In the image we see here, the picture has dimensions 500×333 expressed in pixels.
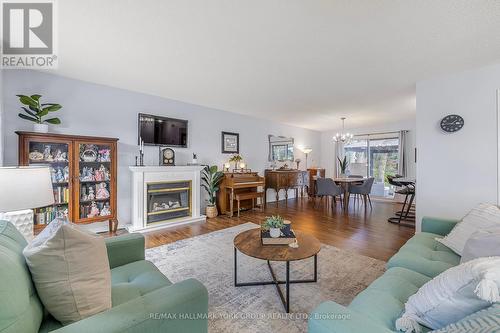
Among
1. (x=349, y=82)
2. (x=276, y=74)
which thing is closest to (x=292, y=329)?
(x=276, y=74)

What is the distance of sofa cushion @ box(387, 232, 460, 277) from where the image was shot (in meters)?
1.49

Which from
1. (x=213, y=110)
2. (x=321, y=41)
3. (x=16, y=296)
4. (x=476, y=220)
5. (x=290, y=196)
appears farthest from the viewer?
(x=290, y=196)

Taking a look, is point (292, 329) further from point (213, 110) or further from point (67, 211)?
point (213, 110)

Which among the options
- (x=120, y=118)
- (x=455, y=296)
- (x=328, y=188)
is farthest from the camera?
(x=328, y=188)

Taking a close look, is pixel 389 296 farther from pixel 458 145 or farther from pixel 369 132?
pixel 369 132

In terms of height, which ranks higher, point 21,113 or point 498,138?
A: point 21,113

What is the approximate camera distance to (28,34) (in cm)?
217

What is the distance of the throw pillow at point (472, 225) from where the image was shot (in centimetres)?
166

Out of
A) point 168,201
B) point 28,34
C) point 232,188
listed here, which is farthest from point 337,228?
point 28,34

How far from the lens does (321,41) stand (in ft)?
7.33

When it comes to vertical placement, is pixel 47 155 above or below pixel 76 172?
above

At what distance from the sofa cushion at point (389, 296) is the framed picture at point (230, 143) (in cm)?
431

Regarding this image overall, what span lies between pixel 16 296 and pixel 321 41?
9.01ft

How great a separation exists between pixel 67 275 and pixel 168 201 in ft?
11.3
